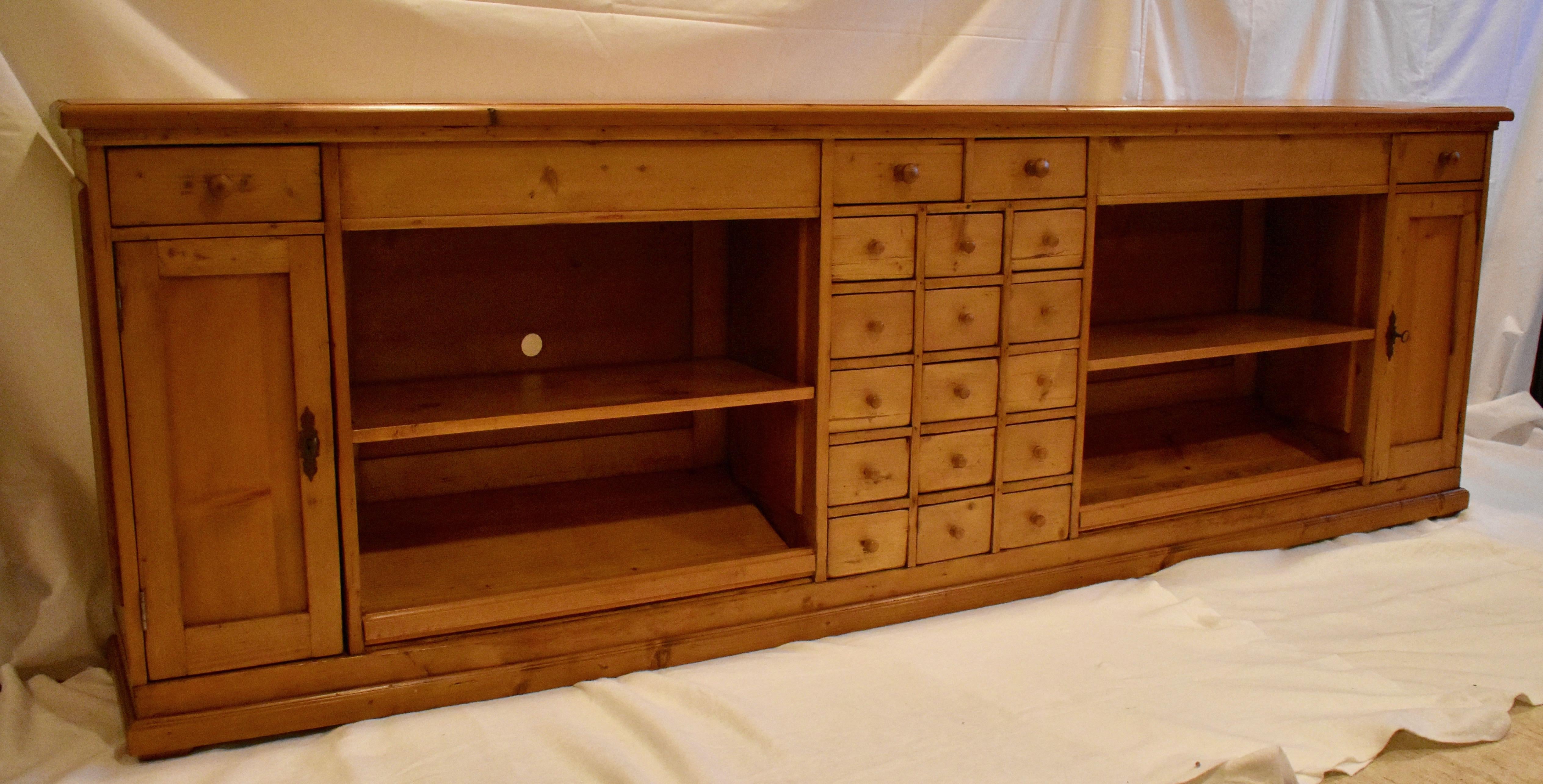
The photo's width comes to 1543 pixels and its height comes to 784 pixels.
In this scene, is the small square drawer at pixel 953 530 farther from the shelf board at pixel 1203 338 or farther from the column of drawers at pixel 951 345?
the shelf board at pixel 1203 338

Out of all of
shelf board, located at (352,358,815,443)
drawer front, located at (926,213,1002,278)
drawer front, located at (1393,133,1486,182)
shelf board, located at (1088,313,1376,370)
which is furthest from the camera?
drawer front, located at (1393,133,1486,182)

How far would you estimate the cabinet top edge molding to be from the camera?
5.64 ft

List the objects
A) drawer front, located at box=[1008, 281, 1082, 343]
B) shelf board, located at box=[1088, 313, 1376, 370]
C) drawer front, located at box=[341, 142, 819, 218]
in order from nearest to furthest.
Answer: drawer front, located at box=[341, 142, 819, 218], drawer front, located at box=[1008, 281, 1082, 343], shelf board, located at box=[1088, 313, 1376, 370]

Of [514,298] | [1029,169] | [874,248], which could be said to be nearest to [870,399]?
[874,248]

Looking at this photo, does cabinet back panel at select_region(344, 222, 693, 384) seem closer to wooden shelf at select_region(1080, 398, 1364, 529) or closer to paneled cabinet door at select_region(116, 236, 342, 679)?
paneled cabinet door at select_region(116, 236, 342, 679)

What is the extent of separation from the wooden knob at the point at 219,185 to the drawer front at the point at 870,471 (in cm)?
107

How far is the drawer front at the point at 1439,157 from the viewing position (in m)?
2.70

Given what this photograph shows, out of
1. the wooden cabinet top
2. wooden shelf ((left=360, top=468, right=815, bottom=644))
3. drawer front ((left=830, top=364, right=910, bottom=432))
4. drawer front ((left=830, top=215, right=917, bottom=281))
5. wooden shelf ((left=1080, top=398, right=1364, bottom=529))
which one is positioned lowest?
wooden shelf ((left=360, top=468, right=815, bottom=644))

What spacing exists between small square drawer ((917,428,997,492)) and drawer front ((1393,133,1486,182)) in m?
1.15

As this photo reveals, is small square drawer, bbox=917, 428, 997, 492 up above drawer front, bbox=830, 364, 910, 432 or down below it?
below

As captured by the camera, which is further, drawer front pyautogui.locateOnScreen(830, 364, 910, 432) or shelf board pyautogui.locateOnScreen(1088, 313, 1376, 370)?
shelf board pyautogui.locateOnScreen(1088, 313, 1376, 370)

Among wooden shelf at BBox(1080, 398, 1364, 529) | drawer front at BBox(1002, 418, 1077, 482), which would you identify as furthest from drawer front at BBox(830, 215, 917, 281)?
wooden shelf at BBox(1080, 398, 1364, 529)

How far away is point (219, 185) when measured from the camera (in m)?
1.74

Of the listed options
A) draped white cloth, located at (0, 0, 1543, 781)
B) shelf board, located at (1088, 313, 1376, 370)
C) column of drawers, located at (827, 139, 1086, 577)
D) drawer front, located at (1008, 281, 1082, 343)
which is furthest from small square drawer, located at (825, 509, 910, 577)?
shelf board, located at (1088, 313, 1376, 370)
